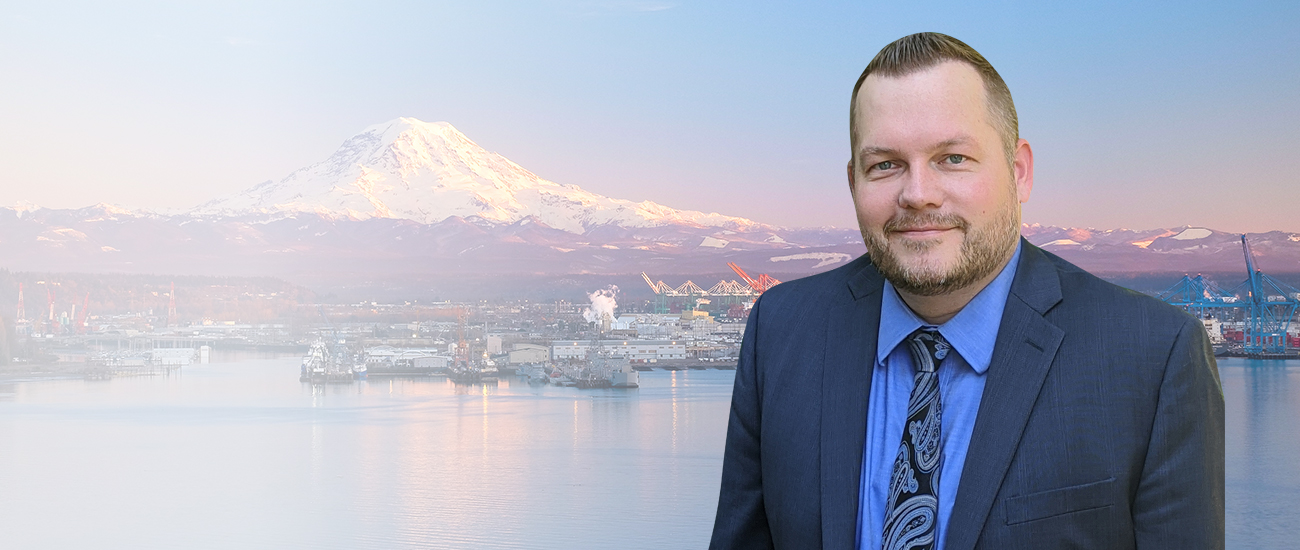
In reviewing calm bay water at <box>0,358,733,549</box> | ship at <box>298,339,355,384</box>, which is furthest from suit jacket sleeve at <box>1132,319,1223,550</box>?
ship at <box>298,339,355,384</box>

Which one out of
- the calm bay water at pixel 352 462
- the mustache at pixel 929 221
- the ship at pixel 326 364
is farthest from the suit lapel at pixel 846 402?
the ship at pixel 326 364

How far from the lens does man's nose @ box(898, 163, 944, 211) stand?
0.64 meters

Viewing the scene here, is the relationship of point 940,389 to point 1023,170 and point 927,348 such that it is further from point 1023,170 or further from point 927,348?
point 1023,170

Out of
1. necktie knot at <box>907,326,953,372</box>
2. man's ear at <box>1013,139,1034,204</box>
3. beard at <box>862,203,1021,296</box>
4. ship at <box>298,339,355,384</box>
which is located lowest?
ship at <box>298,339,355,384</box>

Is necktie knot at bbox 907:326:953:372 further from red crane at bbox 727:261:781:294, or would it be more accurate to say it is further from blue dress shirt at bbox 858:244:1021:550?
A: red crane at bbox 727:261:781:294

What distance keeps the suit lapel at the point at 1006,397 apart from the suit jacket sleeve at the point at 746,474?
0.20 meters

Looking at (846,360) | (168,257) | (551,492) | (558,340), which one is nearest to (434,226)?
(558,340)

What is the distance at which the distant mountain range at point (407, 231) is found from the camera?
11.4m

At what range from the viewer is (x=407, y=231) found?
42.0 ft

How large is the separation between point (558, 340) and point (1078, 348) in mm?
12412

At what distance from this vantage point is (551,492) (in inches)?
441

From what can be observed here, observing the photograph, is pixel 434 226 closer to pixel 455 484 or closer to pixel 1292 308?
pixel 455 484

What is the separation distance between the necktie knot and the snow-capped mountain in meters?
11.0

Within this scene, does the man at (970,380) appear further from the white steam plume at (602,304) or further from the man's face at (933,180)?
the white steam plume at (602,304)
